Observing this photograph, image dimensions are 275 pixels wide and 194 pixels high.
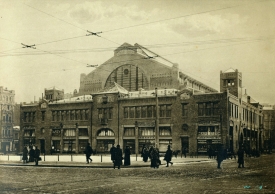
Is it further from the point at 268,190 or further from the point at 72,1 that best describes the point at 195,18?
the point at 268,190

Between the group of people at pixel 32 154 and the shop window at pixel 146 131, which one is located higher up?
the shop window at pixel 146 131

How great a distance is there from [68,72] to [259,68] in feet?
51.2

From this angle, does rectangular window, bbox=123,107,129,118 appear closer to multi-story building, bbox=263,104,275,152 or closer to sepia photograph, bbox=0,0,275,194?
sepia photograph, bbox=0,0,275,194

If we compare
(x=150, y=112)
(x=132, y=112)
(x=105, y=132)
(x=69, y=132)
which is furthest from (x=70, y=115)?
(x=150, y=112)

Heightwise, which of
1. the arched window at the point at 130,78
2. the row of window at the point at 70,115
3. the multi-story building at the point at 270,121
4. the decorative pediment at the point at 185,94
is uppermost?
the arched window at the point at 130,78

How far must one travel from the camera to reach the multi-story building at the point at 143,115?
41344 millimetres

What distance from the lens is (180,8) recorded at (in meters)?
15.0

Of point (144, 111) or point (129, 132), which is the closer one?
point (144, 111)

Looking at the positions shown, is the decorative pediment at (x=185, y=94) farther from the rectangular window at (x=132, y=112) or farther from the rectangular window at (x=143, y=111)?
the rectangular window at (x=132, y=112)

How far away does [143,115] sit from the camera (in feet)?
146

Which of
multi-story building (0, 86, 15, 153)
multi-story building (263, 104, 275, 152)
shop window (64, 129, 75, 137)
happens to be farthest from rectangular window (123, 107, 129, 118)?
multi-story building (263, 104, 275, 152)

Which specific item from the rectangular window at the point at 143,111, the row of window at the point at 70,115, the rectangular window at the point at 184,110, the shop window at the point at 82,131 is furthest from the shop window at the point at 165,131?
the row of window at the point at 70,115

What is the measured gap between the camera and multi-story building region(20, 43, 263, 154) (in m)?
41.3

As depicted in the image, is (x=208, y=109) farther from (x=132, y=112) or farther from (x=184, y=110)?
(x=132, y=112)
